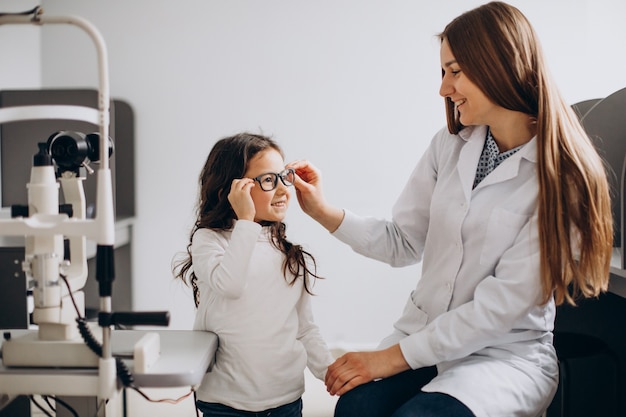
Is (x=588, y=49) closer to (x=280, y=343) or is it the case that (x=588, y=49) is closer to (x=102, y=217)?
(x=280, y=343)

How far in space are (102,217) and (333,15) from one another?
2448mm

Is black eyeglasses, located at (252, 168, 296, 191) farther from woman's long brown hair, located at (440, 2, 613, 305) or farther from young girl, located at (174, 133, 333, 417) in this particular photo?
woman's long brown hair, located at (440, 2, 613, 305)

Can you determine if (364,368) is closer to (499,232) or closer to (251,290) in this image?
(251,290)

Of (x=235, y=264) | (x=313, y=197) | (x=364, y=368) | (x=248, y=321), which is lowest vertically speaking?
(x=364, y=368)

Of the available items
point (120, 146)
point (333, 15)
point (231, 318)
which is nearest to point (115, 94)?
point (120, 146)

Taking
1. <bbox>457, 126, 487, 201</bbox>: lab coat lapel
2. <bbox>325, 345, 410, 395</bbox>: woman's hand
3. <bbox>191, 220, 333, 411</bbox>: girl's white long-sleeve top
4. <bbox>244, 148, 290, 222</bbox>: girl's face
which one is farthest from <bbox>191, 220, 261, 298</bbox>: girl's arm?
<bbox>457, 126, 487, 201</bbox>: lab coat lapel

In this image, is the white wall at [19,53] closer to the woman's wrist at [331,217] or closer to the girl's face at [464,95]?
the woman's wrist at [331,217]

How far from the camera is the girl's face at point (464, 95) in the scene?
145 cm

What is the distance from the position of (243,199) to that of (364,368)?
0.46 meters

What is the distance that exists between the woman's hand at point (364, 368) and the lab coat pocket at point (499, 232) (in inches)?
11.4

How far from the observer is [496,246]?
1440mm

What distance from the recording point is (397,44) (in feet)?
10.6

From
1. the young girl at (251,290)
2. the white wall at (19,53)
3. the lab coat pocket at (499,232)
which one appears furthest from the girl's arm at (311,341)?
the white wall at (19,53)

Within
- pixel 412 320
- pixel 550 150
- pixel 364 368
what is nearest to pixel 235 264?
pixel 364 368
